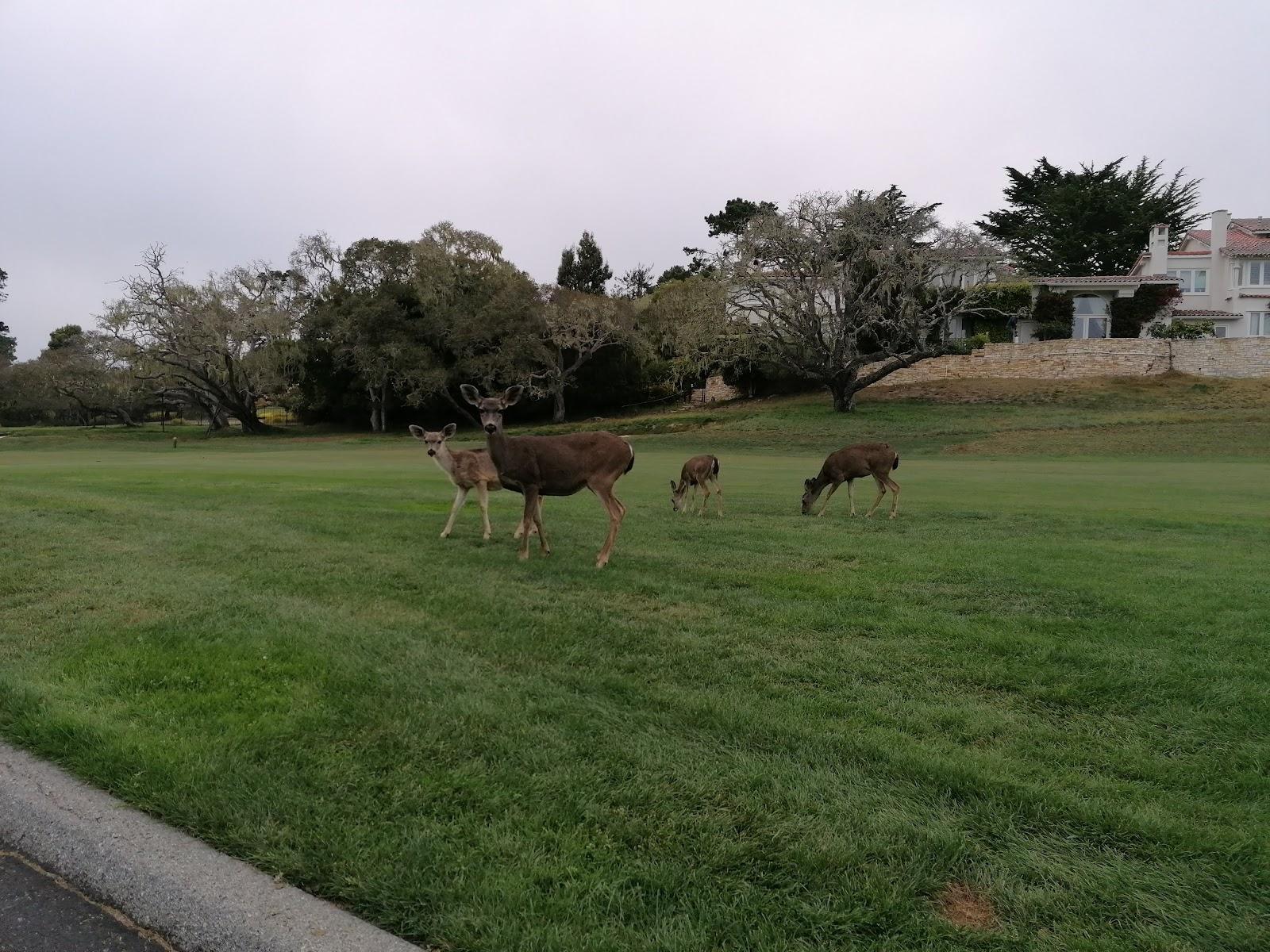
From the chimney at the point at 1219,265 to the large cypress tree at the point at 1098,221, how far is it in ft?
19.7

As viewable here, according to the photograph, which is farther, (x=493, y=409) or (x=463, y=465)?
(x=463, y=465)

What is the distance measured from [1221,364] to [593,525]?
2083 inches

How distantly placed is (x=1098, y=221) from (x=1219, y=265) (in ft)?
34.3

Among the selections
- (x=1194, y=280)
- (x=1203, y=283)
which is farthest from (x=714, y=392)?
(x=1203, y=283)

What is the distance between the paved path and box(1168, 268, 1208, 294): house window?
7478 centimetres

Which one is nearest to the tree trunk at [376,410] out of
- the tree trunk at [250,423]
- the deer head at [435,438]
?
the tree trunk at [250,423]

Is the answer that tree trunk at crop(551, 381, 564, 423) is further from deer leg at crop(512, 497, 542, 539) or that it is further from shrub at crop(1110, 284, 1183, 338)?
deer leg at crop(512, 497, 542, 539)

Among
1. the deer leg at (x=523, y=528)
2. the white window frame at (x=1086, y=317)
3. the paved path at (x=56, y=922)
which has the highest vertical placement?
the white window frame at (x=1086, y=317)

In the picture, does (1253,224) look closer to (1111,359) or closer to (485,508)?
(1111,359)

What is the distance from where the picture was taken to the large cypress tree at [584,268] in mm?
79938

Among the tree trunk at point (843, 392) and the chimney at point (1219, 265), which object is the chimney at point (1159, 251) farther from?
the tree trunk at point (843, 392)

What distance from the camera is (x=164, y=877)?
3.22 m

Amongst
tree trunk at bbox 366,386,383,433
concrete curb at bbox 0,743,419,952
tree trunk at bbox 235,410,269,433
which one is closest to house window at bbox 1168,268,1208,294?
tree trunk at bbox 366,386,383,433

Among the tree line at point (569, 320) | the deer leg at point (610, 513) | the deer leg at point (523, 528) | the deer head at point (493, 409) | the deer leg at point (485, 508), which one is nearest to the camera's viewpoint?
the deer leg at point (610, 513)
